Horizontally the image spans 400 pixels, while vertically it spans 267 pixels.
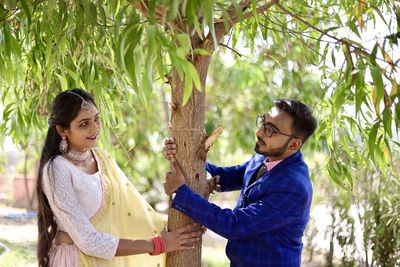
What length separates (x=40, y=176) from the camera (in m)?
2.18

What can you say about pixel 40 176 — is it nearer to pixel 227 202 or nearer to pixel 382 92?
pixel 382 92

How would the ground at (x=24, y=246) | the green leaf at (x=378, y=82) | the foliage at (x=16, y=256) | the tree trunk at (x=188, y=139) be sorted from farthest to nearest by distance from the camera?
the ground at (x=24, y=246) < the foliage at (x=16, y=256) < the tree trunk at (x=188, y=139) < the green leaf at (x=378, y=82)

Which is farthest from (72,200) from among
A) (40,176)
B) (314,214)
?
(314,214)

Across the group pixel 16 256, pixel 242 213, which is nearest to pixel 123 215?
pixel 242 213

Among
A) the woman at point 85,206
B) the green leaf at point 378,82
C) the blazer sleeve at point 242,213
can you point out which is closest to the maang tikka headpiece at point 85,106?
the woman at point 85,206

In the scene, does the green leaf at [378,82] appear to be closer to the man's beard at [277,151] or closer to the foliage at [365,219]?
the man's beard at [277,151]

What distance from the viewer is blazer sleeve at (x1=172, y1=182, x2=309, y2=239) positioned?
1990mm

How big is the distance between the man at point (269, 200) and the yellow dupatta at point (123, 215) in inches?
10.4

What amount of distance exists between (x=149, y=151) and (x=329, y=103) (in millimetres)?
4474

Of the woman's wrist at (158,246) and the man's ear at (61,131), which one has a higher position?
the man's ear at (61,131)

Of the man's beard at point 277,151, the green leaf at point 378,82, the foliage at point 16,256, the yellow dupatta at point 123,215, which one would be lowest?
the foliage at point 16,256

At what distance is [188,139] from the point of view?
211cm

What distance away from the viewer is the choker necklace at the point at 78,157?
2.20m

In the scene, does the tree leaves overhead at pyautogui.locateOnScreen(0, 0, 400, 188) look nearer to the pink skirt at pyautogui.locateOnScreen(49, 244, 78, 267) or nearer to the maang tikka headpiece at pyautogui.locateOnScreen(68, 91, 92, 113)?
the maang tikka headpiece at pyautogui.locateOnScreen(68, 91, 92, 113)
